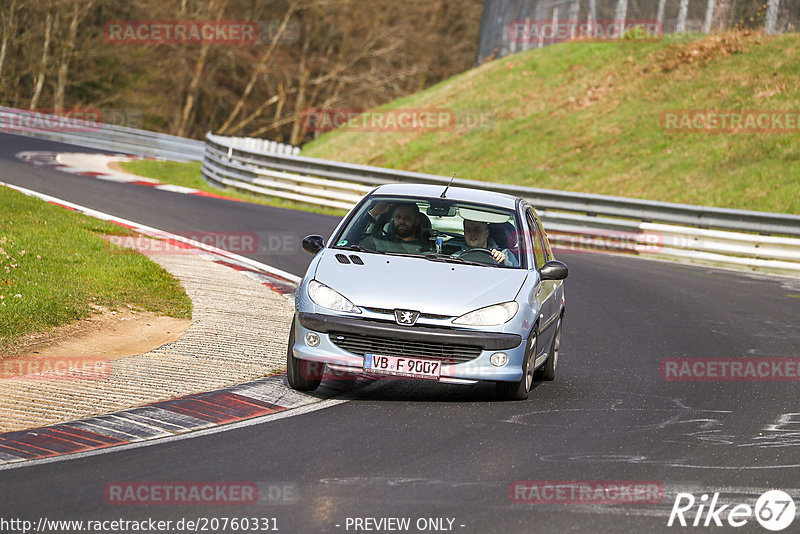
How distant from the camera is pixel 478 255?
29.8ft

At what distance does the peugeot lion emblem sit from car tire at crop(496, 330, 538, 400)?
943mm

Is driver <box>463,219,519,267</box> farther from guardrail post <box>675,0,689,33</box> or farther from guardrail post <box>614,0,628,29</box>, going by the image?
guardrail post <box>614,0,628,29</box>

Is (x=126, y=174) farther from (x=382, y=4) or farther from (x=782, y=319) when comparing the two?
(x=382, y=4)

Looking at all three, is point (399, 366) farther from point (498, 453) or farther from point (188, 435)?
point (188, 435)

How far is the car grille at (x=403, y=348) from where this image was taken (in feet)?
26.1

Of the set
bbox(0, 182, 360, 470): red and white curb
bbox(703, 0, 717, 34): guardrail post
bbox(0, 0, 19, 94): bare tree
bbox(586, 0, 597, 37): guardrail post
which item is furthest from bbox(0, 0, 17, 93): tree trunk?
bbox(0, 182, 360, 470): red and white curb

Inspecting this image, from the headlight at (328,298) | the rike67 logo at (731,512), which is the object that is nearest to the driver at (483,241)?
the headlight at (328,298)

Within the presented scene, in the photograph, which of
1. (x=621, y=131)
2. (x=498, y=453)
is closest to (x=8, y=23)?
(x=621, y=131)

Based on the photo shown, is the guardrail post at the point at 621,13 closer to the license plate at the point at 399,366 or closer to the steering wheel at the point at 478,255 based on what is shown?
the steering wheel at the point at 478,255

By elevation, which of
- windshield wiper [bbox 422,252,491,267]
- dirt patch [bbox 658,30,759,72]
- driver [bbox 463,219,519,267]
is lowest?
windshield wiper [bbox 422,252,491,267]

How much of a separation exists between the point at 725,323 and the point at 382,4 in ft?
158

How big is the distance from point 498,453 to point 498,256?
2.51 m

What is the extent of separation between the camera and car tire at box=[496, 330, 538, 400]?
839 centimetres

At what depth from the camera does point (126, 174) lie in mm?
28859
